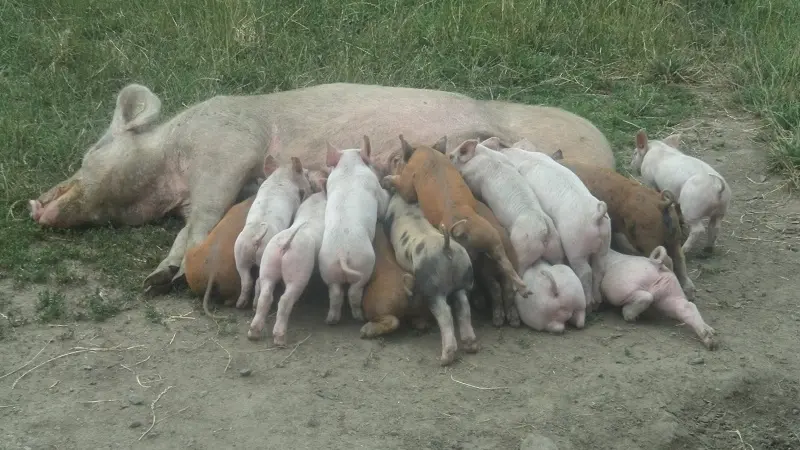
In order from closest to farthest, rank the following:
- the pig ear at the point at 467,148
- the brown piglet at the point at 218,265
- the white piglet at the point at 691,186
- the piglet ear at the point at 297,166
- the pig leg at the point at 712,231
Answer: the brown piglet at the point at 218,265 < the pig ear at the point at 467,148 < the piglet ear at the point at 297,166 < the white piglet at the point at 691,186 < the pig leg at the point at 712,231

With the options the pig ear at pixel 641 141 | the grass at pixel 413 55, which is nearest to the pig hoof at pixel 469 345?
the pig ear at pixel 641 141

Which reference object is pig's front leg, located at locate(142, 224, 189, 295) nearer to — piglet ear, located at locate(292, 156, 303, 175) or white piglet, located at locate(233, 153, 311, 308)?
white piglet, located at locate(233, 153, 311, 308)

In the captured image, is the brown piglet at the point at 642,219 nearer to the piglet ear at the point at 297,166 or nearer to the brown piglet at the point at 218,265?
the piglet ear at the point at 297,166

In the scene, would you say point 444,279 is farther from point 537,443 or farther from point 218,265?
point 218,265

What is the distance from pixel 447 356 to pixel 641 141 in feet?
7.33

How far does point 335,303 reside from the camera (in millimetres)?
4605

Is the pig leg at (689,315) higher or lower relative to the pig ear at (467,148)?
lower

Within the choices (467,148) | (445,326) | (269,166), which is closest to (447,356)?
(445,326)

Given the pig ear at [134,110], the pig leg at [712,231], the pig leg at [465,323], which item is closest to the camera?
the pig leg at [465,323]

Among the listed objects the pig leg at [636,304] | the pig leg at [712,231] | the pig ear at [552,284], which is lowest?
the pig leg at [712,231]

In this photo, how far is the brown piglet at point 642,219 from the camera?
4.90 metres

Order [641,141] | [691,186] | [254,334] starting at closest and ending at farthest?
1. [254,334]
2. [691,186]
3. [641,141]

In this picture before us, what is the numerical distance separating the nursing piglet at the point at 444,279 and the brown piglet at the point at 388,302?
56mm

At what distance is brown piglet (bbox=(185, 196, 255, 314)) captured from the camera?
4809 mm
